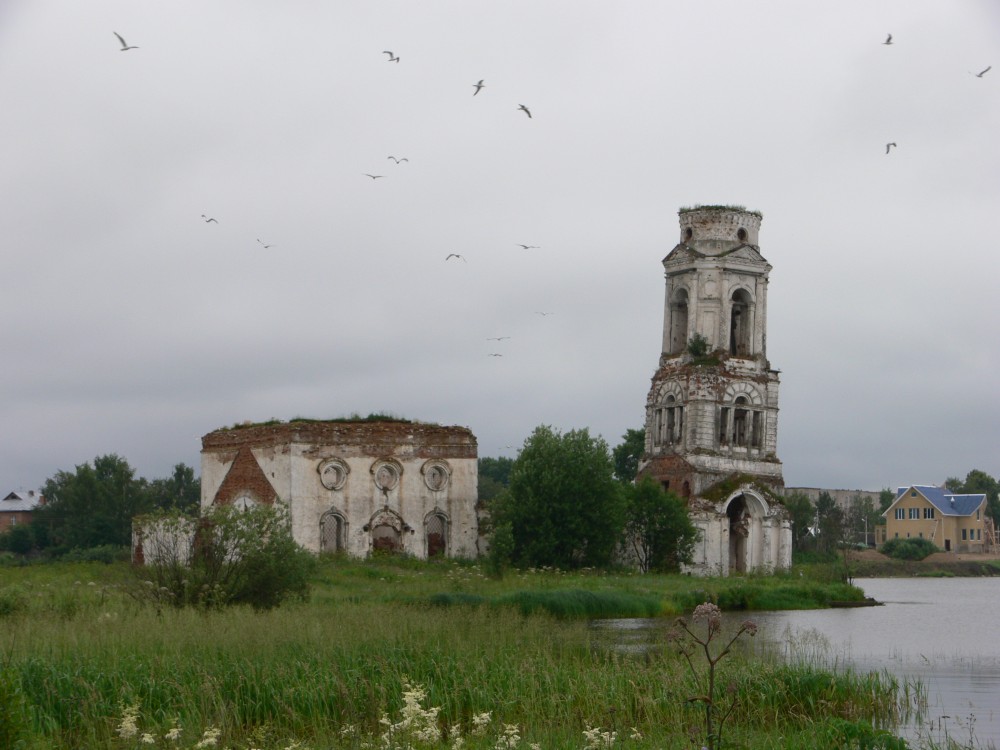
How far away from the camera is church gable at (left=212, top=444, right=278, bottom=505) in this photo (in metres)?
45.4

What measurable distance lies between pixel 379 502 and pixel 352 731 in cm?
3222

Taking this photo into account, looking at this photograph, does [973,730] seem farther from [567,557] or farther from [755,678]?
[567,557]

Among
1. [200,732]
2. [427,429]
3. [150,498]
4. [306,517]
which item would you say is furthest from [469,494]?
[200,732]

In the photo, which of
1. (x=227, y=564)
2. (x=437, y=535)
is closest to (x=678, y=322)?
(x=437, y=535)

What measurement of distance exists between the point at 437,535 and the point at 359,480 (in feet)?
11.3

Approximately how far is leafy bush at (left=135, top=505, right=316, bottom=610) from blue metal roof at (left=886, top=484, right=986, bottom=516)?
81267 mm

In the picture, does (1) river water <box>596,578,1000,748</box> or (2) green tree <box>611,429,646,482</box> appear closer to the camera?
(1) river water <box>596,578,1000,748</box>

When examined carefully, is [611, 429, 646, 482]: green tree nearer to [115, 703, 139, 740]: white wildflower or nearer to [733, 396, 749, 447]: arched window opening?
[733, 396, 749, 447]: arched window opening

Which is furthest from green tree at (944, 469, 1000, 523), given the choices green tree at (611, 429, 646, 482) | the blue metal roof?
green tree at (611, 429, 646, 482)

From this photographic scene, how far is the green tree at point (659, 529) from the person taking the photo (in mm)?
48562

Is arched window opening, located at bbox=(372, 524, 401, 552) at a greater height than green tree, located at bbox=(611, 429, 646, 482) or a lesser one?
lesser

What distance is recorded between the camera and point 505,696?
53.3 ft

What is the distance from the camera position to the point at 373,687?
16.0 metres

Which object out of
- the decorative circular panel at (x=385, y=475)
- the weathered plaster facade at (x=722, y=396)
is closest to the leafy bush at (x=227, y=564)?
the decorative circular panel at (x=385, y=475)
